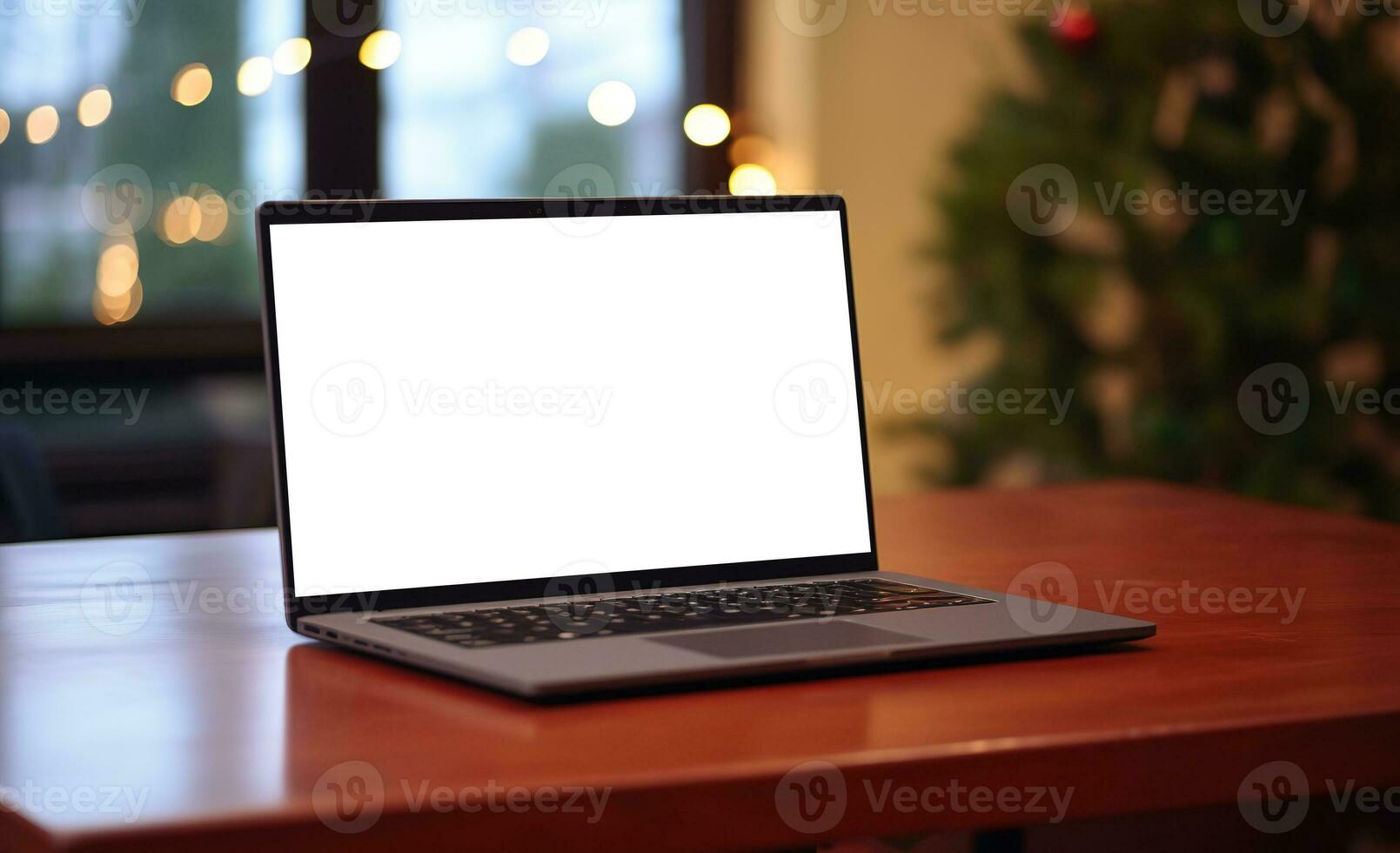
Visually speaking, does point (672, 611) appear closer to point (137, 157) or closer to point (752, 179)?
point (137, 157)

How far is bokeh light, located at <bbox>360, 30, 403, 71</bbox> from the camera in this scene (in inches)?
124

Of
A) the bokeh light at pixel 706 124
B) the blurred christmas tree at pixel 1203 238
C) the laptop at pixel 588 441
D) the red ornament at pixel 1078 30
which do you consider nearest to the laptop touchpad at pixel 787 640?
the laptop at pixel 588 441

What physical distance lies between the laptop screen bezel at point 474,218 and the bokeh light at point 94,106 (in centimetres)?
235

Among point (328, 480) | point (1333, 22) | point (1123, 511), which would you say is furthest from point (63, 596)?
point (1333, 22)

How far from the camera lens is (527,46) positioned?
331 centimetres

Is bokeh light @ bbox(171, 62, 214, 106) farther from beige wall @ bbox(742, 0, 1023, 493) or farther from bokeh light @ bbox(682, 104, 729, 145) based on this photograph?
beige wall @ bbox(742, 0, 1023, 493)

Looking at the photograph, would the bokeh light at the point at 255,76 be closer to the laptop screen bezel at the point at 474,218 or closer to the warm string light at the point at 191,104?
the warm string light at the point at 191,104

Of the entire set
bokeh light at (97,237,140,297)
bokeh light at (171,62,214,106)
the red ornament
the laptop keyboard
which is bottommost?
the laptop keyboard

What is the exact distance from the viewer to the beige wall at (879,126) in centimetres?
348

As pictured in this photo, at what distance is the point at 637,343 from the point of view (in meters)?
0.88

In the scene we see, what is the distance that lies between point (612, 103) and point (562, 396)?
269 cm

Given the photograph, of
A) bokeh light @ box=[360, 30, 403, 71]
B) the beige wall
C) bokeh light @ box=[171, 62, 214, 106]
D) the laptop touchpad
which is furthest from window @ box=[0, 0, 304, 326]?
the laptop touchpad

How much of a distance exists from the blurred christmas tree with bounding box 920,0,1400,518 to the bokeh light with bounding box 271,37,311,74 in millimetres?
1398

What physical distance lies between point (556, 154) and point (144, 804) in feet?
9.71
